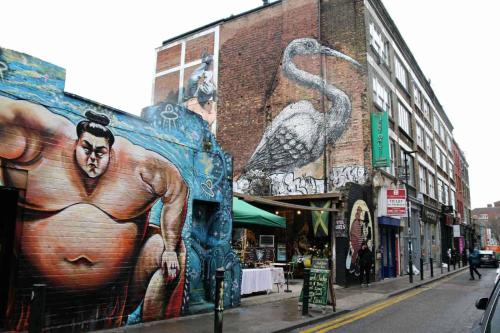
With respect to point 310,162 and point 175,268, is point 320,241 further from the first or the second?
point 175,268

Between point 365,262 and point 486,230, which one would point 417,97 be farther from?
point 486,230

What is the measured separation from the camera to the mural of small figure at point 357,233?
17.7 meters

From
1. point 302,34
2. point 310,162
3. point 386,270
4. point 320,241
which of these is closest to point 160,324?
point 320,241

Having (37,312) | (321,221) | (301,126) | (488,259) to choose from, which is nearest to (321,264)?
(321,221)

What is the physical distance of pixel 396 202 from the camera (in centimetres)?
2059

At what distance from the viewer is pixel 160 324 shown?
8227mm

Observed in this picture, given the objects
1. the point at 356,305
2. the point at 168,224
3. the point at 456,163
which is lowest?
the point at 356,305

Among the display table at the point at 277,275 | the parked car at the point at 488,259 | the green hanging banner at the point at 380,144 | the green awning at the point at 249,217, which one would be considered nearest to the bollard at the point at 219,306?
the green awning at the point at 249,217

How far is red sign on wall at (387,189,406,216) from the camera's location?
20275mm

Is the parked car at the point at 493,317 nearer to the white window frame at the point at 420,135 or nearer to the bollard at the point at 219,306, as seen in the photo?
the bollard at the point at 219,306

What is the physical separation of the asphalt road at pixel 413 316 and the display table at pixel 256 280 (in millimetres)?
3261

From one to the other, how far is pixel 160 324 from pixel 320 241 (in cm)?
1221

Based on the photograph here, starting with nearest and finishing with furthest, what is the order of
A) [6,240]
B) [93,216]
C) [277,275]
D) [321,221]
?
1. [6,240]
2. [93,216]
3. [277,275]
4. [321,221]

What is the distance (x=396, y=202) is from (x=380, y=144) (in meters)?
3.28
